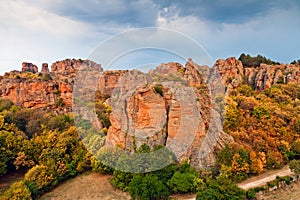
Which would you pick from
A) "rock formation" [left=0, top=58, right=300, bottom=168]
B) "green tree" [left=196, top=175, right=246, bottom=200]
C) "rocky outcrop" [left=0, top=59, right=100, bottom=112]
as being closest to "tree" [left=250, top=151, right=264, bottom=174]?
"rock formation" [left=0, top=58, right=300, bottom=168]

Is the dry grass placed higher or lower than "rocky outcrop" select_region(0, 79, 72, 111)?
lower

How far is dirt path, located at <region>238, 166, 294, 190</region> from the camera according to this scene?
54.3ft

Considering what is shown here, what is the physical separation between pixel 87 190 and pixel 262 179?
13.9 meters

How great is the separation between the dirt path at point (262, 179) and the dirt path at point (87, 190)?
29.5 ft

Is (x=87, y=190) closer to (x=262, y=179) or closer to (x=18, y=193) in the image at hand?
(x=18, y=193)

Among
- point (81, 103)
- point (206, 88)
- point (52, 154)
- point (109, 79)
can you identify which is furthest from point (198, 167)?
point (109, 79)

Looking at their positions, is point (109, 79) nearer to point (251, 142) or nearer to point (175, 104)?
point (175, 104)

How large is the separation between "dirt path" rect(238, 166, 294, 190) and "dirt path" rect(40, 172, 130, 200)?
8.98 meters

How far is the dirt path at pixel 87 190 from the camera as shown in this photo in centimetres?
1598

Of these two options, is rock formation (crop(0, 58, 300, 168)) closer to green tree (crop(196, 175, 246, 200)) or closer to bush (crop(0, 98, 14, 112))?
green tree (crop(196, 175, 246, 200))

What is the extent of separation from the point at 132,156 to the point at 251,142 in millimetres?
12142

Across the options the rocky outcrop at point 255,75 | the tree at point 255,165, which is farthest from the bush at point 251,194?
the rocky outcrop at point 255,75

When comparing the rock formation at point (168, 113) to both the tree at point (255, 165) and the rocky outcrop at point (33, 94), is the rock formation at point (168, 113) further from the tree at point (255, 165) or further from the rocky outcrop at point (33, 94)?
the rocky outcrop at point (33, 94)

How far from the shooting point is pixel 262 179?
17531 mm
